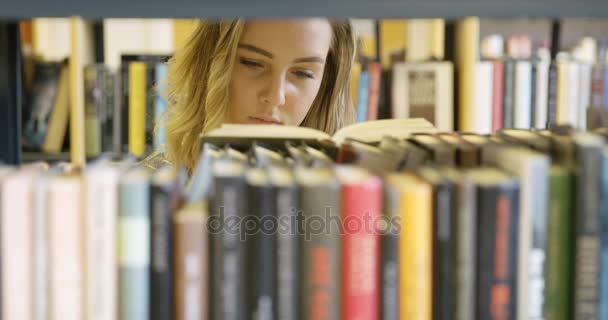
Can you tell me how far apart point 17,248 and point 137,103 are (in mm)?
1578

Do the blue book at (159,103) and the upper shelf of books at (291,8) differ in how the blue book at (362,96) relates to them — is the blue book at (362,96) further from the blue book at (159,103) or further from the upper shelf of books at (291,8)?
the upper shelf of books at (291,8)

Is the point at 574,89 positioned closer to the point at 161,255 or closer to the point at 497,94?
the point at 497,94

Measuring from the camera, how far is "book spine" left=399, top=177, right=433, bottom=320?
63cm

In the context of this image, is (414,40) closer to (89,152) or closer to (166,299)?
(89,152)

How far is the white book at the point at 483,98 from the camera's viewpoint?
2.15 meters

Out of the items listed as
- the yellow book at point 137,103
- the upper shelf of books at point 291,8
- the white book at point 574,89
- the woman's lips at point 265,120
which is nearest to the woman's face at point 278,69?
the woman's lips at point 265,120

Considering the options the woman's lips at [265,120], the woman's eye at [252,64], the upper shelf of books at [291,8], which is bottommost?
the woman's lips at [265,120]

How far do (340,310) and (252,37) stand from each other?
0.99 meters

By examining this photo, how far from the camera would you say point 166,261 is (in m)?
0.63

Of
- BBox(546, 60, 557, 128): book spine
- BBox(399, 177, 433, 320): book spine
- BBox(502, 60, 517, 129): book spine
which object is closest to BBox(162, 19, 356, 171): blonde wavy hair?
BBox(502, 60, 517, 129): book spine

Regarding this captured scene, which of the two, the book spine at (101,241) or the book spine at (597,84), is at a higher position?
the book spine at (597,84)

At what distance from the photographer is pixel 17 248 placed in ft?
2.08

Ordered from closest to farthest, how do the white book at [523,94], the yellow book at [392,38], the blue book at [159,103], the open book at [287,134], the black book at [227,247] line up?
the black book at [227,247], the open book at [287,134], the blue book at [159,103], the white book at [523,94], the yellow book at [392,38]

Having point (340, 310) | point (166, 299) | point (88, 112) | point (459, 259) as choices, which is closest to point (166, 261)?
point (166, 299)
